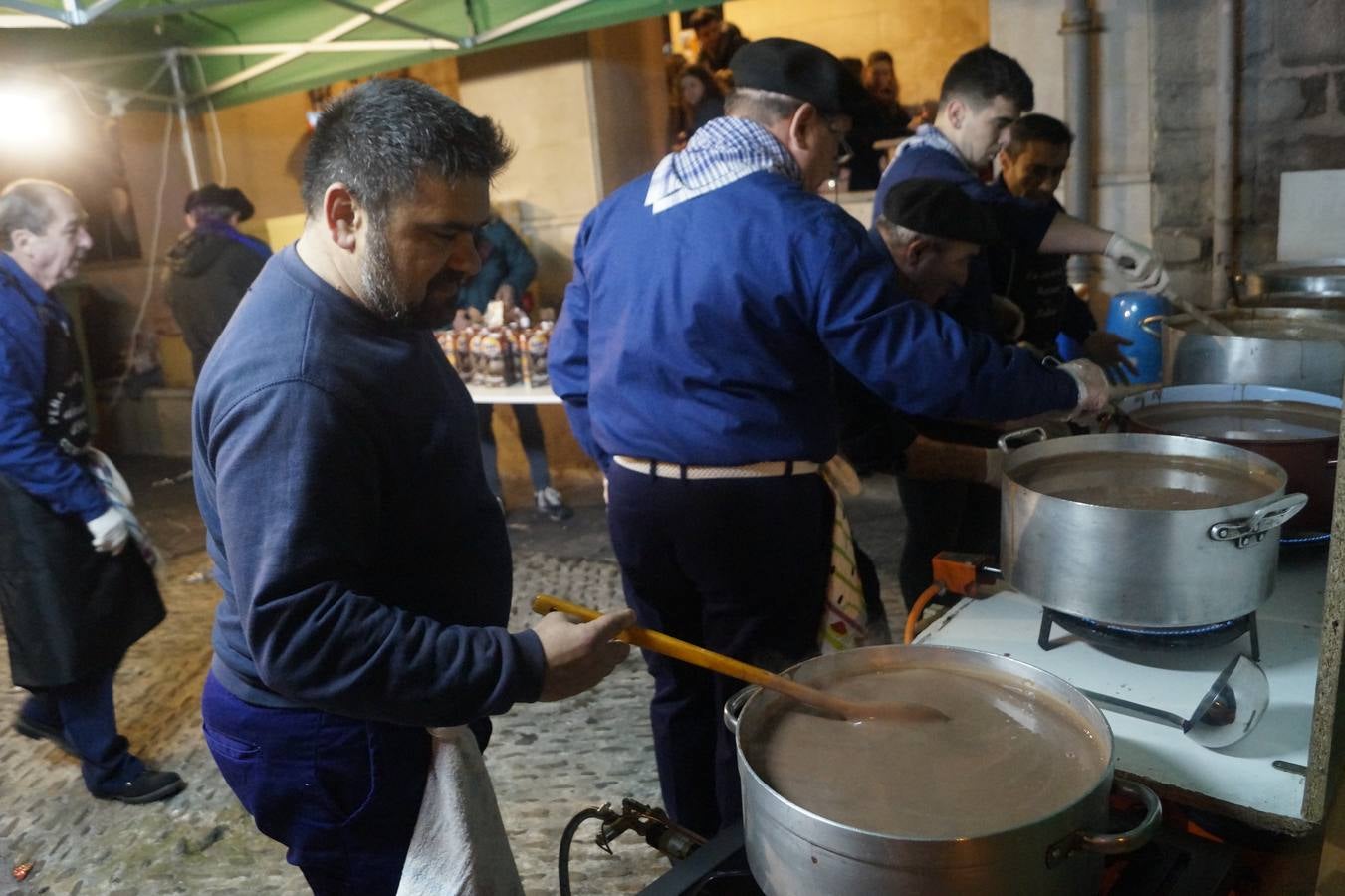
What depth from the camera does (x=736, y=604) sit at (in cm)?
246

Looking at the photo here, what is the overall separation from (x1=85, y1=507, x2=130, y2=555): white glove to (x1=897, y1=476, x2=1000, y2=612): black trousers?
245 cm

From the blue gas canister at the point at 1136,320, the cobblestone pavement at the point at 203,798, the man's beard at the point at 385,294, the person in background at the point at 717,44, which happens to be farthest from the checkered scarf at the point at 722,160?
the person in background at the point at 717,44

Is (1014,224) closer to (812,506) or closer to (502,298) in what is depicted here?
(812,506)

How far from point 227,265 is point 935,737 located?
516 centimetres

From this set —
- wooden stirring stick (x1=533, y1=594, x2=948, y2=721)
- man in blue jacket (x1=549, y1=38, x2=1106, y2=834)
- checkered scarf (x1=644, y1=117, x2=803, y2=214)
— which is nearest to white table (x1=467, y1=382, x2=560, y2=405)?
man in blue jacket (x1=549, y1=38, x2=1106, y2=834)

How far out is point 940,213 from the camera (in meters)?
2.52

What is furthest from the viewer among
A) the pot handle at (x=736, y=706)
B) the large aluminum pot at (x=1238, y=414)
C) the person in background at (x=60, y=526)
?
the person in background at (x=60, y=526)

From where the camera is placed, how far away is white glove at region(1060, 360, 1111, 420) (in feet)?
7.35

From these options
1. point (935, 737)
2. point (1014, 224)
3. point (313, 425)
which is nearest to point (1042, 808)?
point (935, 737)

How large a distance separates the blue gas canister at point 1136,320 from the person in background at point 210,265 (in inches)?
169

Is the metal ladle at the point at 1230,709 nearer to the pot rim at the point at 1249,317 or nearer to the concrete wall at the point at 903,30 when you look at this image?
the pot rim at the point at 1249,317

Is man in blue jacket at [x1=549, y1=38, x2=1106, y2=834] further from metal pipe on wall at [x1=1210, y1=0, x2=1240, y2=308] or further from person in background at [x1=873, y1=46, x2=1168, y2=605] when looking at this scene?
metal pipe on wall at [x1=1210, y1=0, x2=1240, y2=308]

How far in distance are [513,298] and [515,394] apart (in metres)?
1.18

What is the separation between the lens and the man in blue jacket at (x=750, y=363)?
2.18 m
